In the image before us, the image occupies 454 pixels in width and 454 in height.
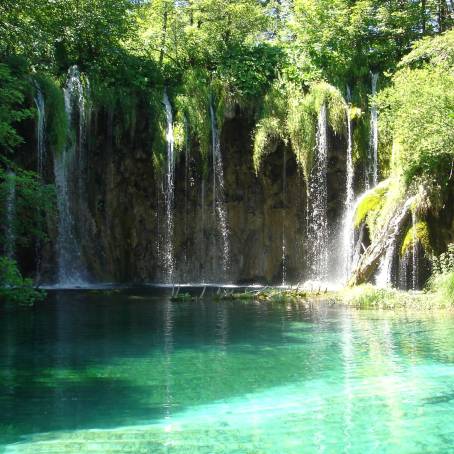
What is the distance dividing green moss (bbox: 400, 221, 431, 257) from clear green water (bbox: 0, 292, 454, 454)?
11.6 feet

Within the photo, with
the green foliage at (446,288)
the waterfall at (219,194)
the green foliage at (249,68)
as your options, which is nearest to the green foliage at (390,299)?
the green foliage at (446,288)

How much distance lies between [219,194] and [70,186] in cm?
497

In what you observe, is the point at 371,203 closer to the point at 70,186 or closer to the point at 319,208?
the point at 319,208

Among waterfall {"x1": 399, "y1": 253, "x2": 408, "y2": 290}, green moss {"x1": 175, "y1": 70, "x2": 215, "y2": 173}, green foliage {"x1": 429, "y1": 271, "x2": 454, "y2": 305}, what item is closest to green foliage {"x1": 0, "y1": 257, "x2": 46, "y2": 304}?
green foliage {"x1": 429, "y1": 271, "x2": 454, "y2": 305}

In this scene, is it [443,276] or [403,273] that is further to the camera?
[403,273]

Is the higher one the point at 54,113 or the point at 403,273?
the point at 54,113

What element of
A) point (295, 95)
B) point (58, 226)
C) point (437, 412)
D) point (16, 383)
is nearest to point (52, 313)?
point (16, 383)

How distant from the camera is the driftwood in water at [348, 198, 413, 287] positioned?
54.7 ft

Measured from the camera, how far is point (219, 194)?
22844 millimetres

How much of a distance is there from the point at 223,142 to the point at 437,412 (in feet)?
56.0

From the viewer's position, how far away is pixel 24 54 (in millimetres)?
20375

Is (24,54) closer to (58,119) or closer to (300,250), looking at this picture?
(58,119)

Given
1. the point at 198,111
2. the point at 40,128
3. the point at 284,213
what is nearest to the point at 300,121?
the point at 284,213

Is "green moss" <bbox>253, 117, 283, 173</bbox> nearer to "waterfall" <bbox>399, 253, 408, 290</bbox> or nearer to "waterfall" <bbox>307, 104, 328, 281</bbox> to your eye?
"waterfall" <bbox>307, 104, 328, 281</bbox>
